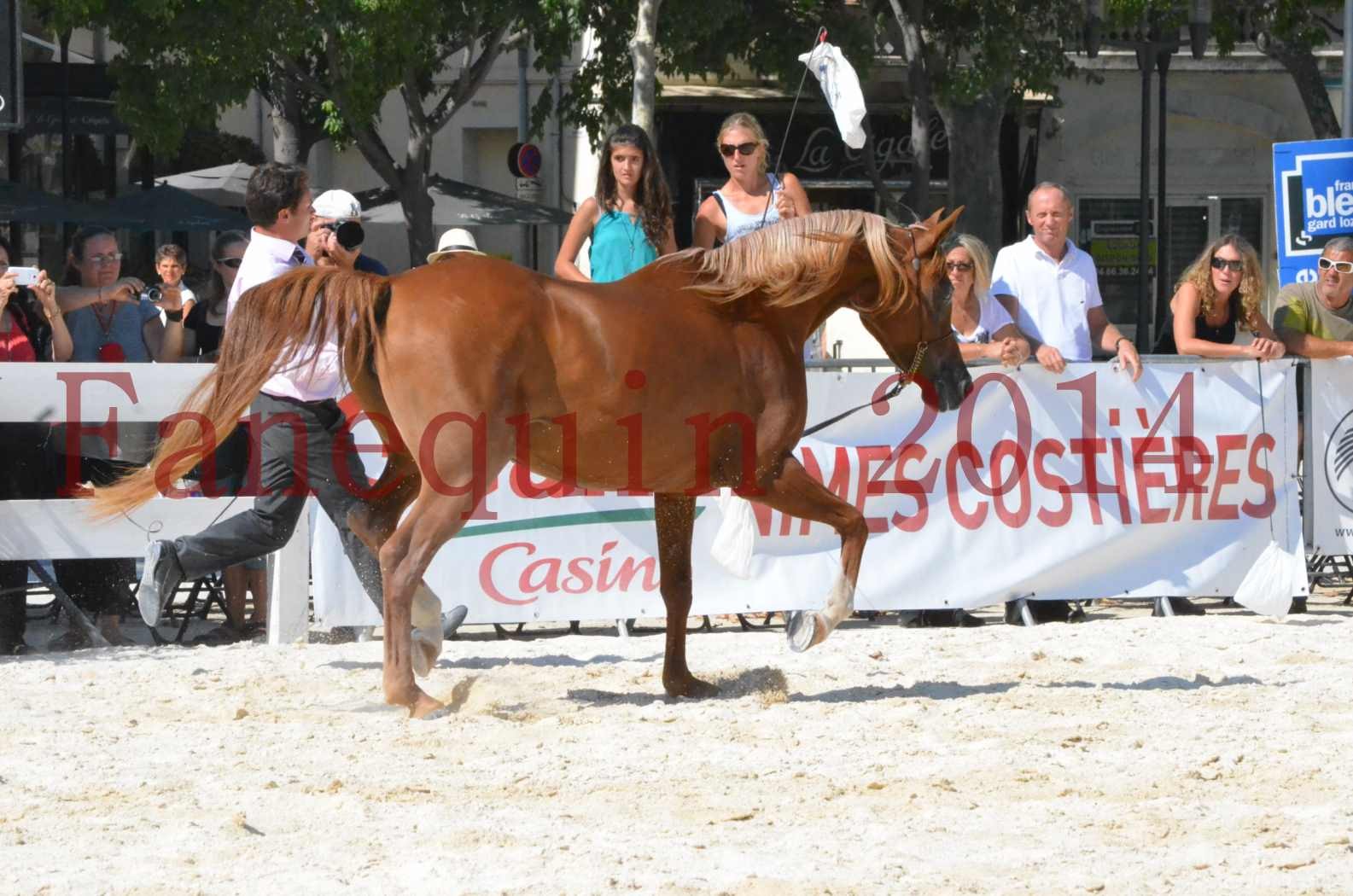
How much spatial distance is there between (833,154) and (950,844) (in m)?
21.8

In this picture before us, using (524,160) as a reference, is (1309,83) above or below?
above

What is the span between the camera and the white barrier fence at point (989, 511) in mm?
8156

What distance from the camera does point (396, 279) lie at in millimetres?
6012

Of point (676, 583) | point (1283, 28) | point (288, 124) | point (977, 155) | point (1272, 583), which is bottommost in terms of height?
point (1272, 583)

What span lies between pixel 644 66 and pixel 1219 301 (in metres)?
6.84

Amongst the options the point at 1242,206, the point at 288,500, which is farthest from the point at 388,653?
the point at 1242,206

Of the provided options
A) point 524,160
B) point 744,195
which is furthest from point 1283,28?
point 744,195

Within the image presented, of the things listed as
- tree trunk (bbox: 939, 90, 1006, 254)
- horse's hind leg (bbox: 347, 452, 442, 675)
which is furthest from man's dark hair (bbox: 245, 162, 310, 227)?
tree trunk (bbox: 939, 90, 1006, 254)

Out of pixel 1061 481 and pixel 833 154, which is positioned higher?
pixel 833 154

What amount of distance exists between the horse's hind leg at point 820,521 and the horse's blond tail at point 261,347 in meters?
1.49

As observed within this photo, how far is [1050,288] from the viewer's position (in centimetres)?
874

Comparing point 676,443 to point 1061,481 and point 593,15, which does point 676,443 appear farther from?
point 593,15

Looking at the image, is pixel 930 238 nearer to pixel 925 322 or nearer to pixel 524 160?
pixel 925 322

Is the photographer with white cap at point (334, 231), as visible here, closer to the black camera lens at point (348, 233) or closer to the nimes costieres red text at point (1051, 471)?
the black camera lens at point (348, 233)
